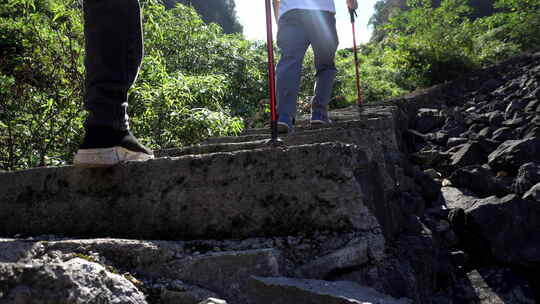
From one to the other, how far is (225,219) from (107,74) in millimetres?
798

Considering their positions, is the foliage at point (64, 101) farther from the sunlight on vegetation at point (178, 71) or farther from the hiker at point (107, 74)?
the hiker at point (107, 74)

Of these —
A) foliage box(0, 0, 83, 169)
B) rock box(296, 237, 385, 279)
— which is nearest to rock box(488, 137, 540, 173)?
rock box(296, 237, 385, 279)

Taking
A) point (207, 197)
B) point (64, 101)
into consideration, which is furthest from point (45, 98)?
point (207, 197)

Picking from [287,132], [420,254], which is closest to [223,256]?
[420,254]

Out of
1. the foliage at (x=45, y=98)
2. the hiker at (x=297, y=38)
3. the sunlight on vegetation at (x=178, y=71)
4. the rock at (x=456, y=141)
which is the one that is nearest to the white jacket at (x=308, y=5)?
the hiker at (x=297, y=38)

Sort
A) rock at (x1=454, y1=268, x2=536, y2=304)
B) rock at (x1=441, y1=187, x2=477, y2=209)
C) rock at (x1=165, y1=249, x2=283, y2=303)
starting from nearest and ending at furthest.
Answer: rock at (x1=165, y1=249, x2=283, y2=303) → rock at (x1=454, y1=268, x2=536, y2=304) → rock at (x1=441, y1=187, x2=477, y2=209)

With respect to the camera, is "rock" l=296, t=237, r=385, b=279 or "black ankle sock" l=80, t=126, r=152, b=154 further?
"black ankle sock" l=80, t=126, r=152, b=154

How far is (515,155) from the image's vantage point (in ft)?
14.8

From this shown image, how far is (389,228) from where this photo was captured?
193 cm

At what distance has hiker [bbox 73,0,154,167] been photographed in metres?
1.91

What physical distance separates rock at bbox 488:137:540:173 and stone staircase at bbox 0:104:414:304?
9.89 ft

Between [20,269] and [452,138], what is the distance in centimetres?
561

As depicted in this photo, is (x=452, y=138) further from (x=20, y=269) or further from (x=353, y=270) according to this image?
(x=20, y=269)

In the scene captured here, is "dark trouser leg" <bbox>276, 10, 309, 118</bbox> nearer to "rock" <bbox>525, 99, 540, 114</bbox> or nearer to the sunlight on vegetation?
the sunlight on vegetation
